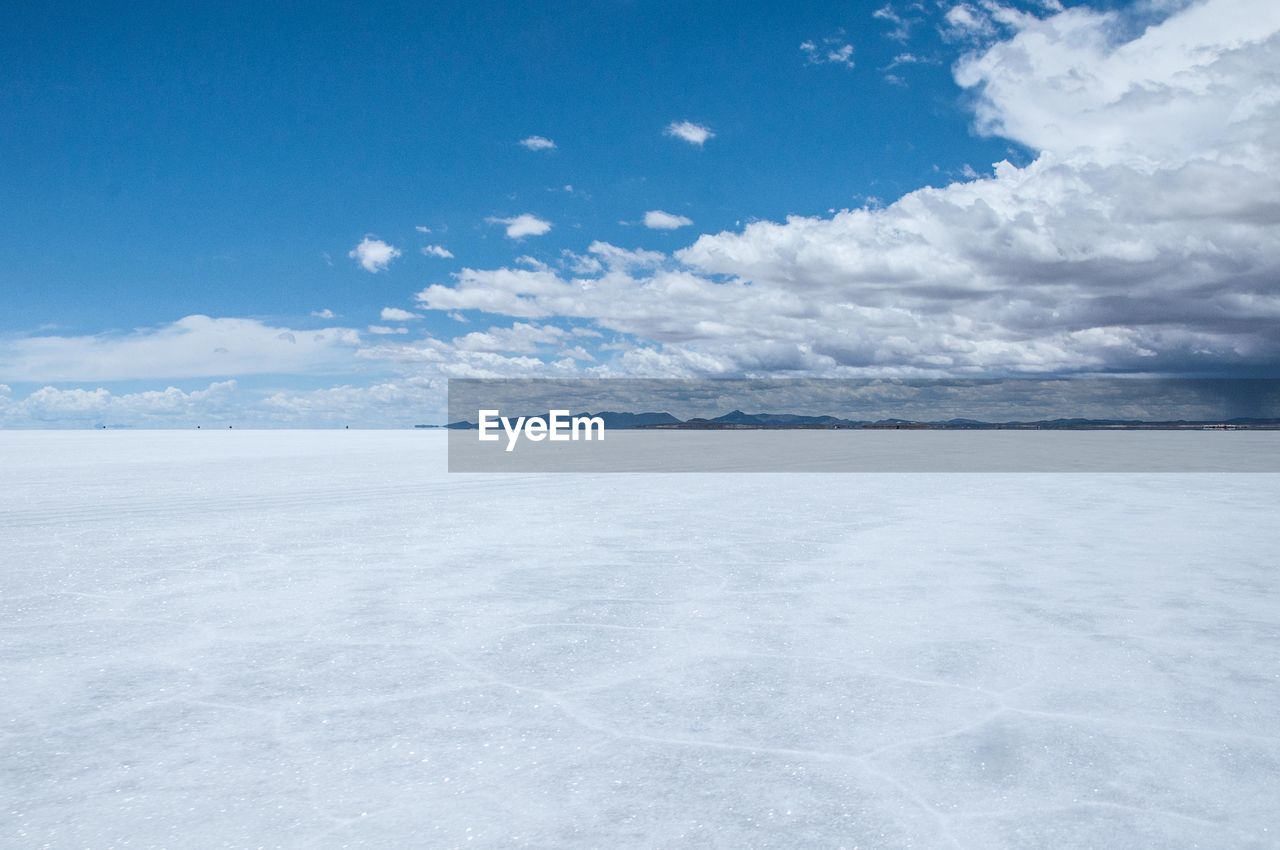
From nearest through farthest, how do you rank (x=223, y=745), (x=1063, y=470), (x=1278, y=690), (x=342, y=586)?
(x=223, y=745) < (x=1278, y=690) < (x=342, y=586) < (x=1063, y=470)

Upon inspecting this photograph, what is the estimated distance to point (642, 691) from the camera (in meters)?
4.71

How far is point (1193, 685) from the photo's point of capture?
4805 millimetres

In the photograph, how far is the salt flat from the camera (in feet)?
10.7

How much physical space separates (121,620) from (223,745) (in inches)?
122

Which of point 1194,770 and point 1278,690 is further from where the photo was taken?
point 1278,690

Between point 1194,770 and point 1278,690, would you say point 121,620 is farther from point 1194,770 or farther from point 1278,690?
point 1278,690

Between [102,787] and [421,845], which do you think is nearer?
[421,845]

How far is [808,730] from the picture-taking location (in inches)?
162

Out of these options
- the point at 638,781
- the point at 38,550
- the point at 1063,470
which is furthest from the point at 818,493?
the point at 638,781

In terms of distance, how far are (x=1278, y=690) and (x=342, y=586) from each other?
6752 mm

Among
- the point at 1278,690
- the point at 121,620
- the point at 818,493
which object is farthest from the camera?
the point at 818,493

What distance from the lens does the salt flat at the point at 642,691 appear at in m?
3.27

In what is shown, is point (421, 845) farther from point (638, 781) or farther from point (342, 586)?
point (342, 586)

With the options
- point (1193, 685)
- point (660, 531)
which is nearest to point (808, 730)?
point (1193, 685)
